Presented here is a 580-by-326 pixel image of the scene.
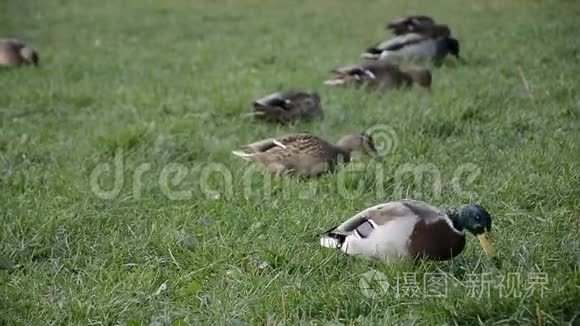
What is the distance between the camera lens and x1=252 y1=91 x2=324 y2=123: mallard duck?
7.02 metres

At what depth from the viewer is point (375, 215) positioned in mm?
3883

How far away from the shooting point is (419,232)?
3.71m

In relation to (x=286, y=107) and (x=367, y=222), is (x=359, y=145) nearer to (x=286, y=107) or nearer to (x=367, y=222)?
(x=286, y=107)

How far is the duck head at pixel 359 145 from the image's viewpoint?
578 cm

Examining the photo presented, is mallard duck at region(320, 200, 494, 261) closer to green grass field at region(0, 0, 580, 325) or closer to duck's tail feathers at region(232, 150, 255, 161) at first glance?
green grass field at region(0, 0, 580, 325)

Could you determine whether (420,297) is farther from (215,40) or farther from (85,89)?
(215,40)

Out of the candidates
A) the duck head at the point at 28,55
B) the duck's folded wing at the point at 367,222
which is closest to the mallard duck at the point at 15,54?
the duck head at the point at 28,55

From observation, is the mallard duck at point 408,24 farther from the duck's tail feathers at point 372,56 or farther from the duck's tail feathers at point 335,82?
the duck's tail feathers at point 335,82

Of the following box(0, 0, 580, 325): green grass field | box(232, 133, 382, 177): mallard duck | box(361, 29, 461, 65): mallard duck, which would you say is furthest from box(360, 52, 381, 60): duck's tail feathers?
box(232, 133, 382, 177): mallard duck

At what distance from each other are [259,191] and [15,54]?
633 cm

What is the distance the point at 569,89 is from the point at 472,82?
120 centimetres

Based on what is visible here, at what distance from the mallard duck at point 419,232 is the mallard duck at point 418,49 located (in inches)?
250

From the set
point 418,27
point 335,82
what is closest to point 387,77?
point 335,82

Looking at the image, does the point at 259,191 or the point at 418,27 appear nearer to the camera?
the point at 259,191
